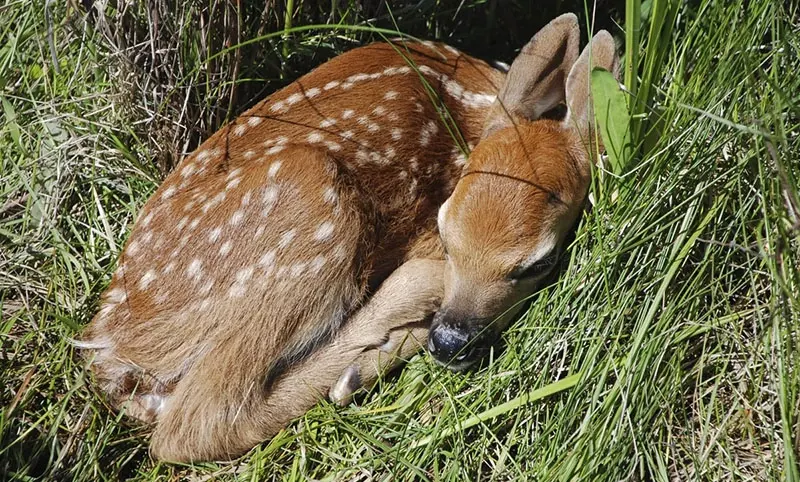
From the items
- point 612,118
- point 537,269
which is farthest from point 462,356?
point 612,118

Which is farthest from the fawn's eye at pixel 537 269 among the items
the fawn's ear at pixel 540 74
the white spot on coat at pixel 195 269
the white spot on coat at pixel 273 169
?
the white spot on coat at pixel 195 269

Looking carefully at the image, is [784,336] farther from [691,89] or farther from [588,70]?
[588,70]

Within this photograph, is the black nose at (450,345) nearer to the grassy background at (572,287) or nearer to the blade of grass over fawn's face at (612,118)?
the grassy background at (572,287)

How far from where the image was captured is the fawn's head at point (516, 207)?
10.6 feet

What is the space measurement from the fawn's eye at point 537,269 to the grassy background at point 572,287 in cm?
7

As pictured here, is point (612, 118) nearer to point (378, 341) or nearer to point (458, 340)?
point (458, 340)

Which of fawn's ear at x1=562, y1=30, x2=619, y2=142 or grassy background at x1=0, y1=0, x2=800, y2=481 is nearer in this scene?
grassy background at x1=0, y1=0, x2=800, y2=481

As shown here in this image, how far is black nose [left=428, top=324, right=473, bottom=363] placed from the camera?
3240 mm

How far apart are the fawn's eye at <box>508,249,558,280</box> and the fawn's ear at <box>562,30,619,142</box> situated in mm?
432

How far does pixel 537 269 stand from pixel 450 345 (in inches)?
15.5

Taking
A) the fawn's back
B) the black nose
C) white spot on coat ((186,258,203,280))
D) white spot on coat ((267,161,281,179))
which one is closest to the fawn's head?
the black nose

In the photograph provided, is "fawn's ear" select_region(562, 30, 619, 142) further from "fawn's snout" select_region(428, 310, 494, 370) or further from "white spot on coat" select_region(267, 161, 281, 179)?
"white spot on coat" select_region(267, 161, 281, 179)

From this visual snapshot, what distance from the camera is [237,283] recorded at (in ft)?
11.1

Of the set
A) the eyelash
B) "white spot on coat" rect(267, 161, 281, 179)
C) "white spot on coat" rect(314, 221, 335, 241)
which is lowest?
the eyelash
